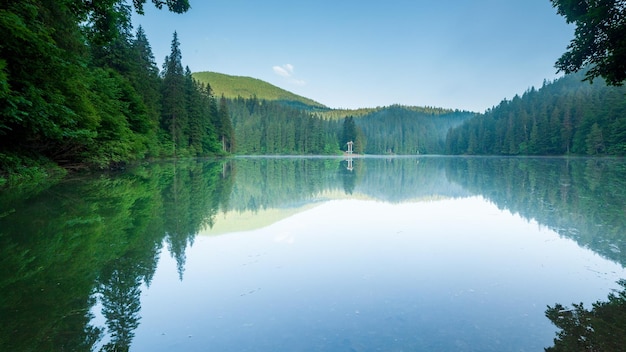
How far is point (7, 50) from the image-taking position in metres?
9.91

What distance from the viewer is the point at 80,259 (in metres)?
5.23

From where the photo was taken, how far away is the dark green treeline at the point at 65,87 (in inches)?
340

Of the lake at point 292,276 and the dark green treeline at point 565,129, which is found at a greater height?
the dark green treeline at point 565,129

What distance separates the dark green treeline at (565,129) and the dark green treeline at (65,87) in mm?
46520

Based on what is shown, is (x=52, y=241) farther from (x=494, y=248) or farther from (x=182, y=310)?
(x=494, y=248)

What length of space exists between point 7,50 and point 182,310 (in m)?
11.3

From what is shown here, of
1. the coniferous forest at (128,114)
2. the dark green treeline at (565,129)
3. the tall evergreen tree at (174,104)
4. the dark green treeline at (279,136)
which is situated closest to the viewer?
the coniferous forest at (128,114)

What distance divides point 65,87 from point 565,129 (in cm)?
7941

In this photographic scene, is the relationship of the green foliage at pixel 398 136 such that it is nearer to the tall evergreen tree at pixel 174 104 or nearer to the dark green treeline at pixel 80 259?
the tall evergreen tree at pixel 174 104

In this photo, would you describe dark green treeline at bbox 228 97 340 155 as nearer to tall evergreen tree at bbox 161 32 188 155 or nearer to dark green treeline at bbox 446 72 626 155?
tall evergreen tree at bbox 161 32 188 155

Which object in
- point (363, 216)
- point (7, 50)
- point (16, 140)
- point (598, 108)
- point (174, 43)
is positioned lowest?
point (363, 216)

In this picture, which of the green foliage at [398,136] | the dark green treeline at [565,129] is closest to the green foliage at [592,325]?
the dark green treeline at [565,129]

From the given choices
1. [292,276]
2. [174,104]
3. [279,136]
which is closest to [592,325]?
[292,276]

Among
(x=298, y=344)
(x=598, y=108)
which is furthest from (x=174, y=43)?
(x=598, y=108)
